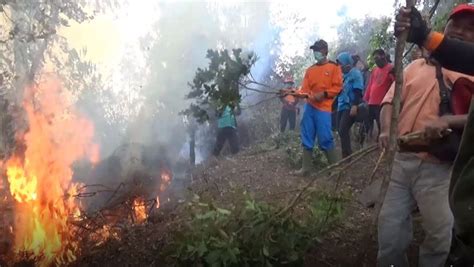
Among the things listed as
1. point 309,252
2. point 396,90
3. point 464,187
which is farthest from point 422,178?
point 464,187

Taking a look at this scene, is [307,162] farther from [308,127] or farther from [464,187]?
[464,187]

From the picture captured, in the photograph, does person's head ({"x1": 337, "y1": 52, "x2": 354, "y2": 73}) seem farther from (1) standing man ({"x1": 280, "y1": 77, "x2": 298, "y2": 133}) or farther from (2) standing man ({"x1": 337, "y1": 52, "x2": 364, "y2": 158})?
(1) standing man ({"x1": 280, "y1": 77, "x2": 298, "y2": 133})

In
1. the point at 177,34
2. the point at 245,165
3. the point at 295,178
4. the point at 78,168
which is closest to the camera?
the point at 295,178

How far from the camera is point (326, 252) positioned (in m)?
4.07

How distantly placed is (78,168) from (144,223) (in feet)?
23.3

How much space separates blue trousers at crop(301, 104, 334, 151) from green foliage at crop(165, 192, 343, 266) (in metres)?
2.95

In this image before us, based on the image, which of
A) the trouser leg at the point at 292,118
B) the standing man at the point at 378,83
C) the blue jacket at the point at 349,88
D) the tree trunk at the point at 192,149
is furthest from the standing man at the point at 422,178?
the tree trunk at the point at 192,149

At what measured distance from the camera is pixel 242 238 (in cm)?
346

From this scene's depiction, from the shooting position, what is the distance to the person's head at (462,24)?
9.97 feet

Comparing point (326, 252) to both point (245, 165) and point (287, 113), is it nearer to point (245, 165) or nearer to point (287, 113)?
point (245, 165)

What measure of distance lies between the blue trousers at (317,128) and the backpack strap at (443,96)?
3.33 m

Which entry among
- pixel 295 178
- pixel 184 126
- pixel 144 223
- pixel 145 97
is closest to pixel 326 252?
pixel 144 223

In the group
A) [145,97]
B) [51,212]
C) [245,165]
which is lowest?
[245,165]

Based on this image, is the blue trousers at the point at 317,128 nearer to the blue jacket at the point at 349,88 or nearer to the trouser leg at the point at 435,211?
the blue jacket at the point at 349,88
